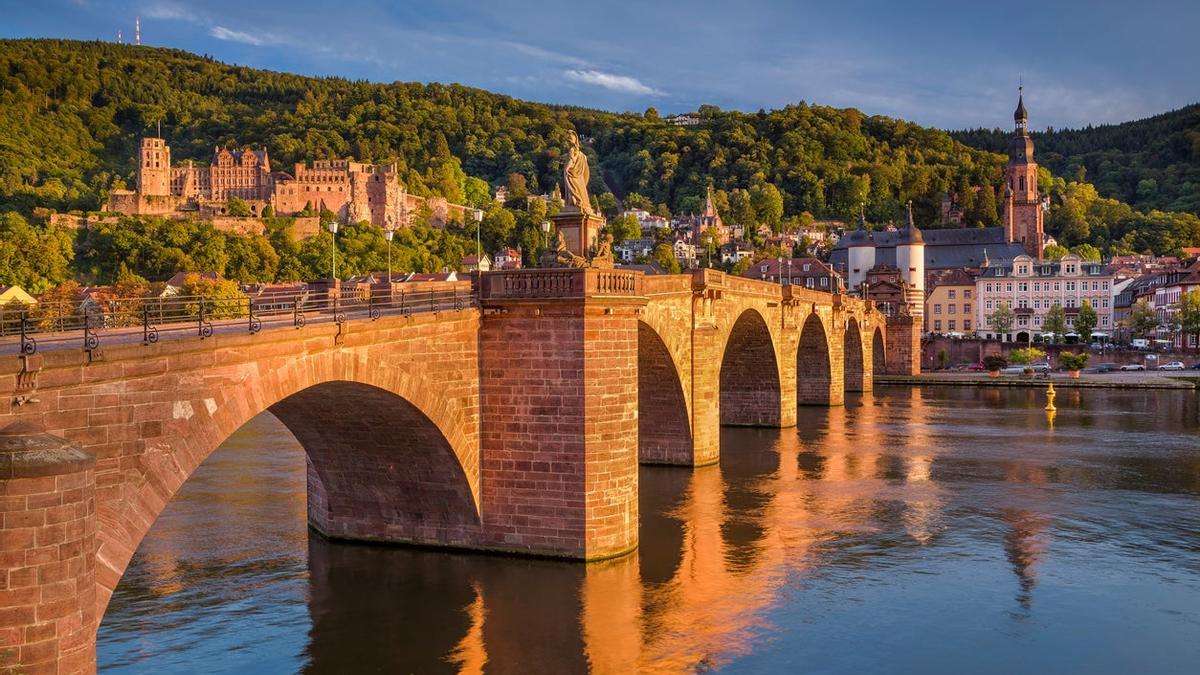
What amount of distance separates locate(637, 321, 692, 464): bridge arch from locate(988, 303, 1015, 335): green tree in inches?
3428

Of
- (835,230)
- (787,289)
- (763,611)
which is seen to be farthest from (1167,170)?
(763,611)

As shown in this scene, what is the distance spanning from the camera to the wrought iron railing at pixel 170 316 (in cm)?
1390

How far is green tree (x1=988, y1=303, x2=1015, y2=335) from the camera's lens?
114m

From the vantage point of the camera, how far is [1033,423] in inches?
2213

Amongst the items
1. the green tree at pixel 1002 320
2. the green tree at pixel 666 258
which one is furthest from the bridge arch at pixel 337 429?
Answer: the green tree at pixel 666 258

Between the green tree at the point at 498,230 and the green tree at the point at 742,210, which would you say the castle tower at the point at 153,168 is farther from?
the green tree at the point at 742,210

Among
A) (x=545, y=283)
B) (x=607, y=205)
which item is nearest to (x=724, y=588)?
(x=545, y=283)

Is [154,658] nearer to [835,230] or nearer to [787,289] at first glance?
[787,289]

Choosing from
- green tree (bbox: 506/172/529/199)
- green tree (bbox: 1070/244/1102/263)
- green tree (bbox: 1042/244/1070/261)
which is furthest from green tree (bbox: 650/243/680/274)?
green tree (bbox: 1070/244/1102/263)

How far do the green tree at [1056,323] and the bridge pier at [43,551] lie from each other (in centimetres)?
11171

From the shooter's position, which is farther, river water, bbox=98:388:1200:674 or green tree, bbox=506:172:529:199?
green tree, bbox=506:172:529:199

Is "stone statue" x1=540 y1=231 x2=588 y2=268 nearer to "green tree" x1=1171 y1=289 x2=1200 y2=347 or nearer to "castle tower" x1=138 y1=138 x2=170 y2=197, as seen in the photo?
"green tree" x1=1171 y1=289 x2=1200 y2=347

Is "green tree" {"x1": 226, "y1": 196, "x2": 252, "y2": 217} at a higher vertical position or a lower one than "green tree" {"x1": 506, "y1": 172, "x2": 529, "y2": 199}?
lower

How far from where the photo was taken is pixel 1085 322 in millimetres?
108938
